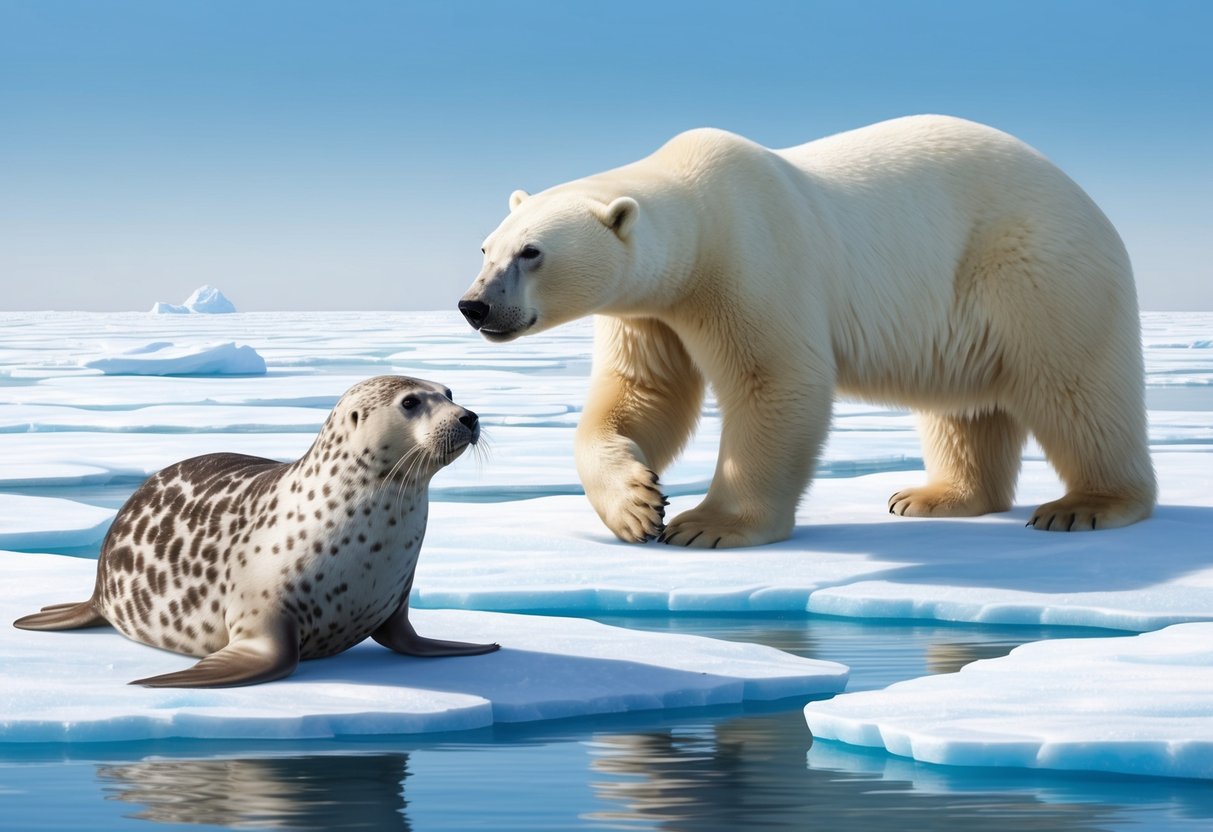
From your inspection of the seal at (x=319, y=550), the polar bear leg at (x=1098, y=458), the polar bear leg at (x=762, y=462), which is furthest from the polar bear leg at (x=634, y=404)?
the seal at (x=319, y=550)

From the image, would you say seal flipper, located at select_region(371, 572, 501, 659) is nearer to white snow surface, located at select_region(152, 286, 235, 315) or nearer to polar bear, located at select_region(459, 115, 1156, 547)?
polar bear, located at select_region(459, 115, 1156, 547)

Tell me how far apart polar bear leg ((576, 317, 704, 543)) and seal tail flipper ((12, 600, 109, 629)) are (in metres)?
2.16

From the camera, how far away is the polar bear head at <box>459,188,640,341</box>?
570cm

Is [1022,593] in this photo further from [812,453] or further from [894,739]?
[894,739]

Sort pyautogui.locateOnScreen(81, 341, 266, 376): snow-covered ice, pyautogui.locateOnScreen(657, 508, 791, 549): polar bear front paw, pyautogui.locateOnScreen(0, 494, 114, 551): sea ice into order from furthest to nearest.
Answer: pyautogui.locateOnScreen(81, 341, 266, 376): snow-covered ice
pyautogui.locateOnScreen(0, 494, 114, 551): sea ice
pyautogui.locateOnScreen(657, 508, 791, 549): polar bear front paw

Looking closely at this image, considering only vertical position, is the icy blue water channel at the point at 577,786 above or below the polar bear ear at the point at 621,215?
below

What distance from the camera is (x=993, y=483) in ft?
24.3

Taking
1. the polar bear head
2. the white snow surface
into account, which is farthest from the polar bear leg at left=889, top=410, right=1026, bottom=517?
the white snow surface

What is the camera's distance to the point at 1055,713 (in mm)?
3629

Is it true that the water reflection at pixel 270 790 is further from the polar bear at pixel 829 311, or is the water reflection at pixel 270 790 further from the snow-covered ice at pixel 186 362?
the snow-covered ice at pixel 186 362

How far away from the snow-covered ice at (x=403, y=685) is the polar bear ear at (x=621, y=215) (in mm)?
1660

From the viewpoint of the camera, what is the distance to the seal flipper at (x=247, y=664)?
385 cm

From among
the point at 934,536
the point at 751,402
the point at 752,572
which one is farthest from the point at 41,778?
the point at 934,536

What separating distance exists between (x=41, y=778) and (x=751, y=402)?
345 cm
